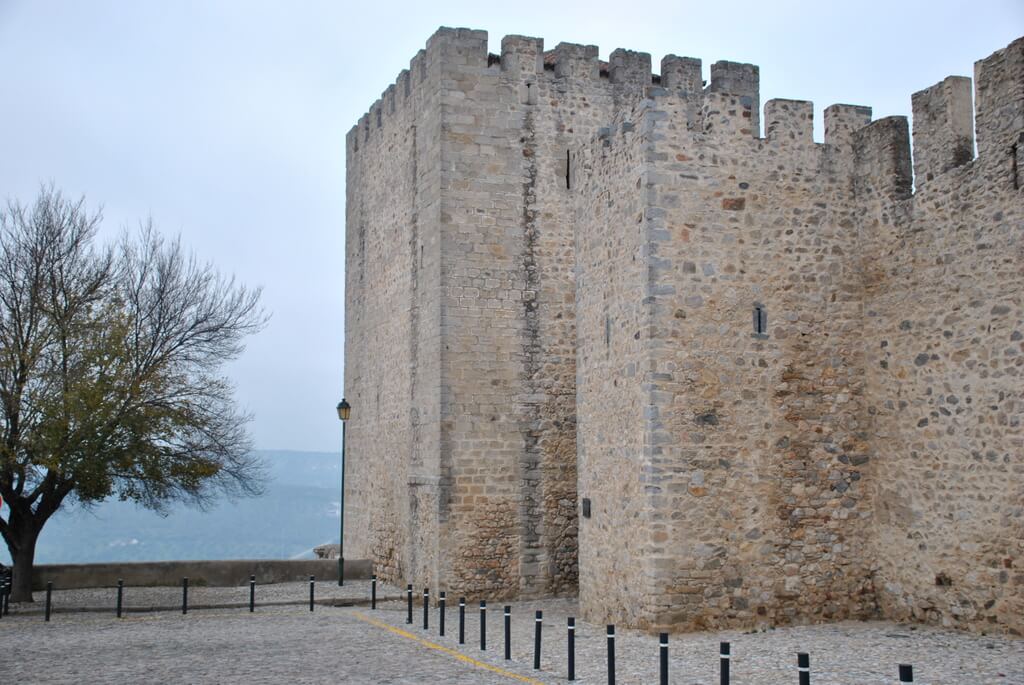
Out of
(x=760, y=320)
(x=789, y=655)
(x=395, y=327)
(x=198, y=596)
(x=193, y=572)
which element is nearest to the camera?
(x=789, y=655)

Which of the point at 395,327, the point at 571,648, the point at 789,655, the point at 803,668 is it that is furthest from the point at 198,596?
the point at 803,668

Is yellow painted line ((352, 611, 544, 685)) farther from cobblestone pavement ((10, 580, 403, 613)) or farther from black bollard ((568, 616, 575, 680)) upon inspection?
cobblestone pavement ((10, 580, 403, 613))

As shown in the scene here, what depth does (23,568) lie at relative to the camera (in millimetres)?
18531

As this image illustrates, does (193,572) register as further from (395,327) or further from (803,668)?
(803,668)

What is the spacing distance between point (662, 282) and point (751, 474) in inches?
96.7

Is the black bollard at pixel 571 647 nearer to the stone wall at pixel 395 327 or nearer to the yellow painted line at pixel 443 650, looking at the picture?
the yellow painted line at pixel 443 650

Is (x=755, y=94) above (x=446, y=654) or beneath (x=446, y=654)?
above

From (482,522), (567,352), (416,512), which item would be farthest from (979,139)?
(416,512)

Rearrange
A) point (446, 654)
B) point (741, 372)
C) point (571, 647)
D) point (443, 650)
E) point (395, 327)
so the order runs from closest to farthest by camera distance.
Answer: point (571, 647)
point (446, 654)
point (443, 650)
point (741, 372)
point (395, 327)

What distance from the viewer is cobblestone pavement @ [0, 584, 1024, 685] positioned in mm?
10469

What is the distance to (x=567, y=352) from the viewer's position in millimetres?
18750

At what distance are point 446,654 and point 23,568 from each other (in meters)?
9.45

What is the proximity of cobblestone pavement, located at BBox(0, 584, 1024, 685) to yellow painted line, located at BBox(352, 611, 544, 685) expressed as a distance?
20 millimetres

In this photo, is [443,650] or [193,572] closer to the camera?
[443,650]
